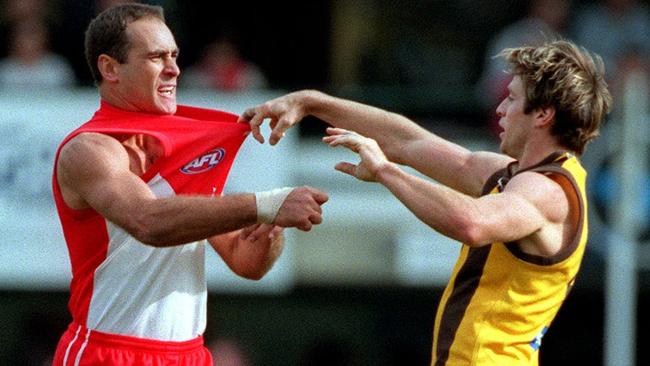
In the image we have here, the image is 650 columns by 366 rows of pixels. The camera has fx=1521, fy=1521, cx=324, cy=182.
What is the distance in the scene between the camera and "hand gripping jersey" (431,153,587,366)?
5.78m

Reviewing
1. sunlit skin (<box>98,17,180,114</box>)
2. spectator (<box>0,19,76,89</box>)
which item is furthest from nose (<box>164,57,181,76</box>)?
spectator (<box>0,19,76,89</box>)

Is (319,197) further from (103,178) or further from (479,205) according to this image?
(103,178)

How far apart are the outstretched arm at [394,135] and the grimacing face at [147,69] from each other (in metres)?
0.42

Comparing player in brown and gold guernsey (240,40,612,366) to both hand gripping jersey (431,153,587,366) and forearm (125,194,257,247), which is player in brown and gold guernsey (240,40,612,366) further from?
forearm (125,194,257,247)

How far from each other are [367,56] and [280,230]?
21.5ft

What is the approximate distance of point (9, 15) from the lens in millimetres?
12266

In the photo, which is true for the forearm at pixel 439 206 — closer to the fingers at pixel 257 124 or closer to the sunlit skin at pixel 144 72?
the fingers at pixel 257 124

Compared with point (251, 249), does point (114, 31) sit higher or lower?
higher

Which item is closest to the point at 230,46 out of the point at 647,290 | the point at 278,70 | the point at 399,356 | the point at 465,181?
the point at 278,70

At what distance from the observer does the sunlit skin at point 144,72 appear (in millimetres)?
6148

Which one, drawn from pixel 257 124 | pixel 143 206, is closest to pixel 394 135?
pixel 257 124

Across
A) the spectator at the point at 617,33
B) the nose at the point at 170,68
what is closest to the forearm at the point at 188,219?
the nose at the point at 170,68

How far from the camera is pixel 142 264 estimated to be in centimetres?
603

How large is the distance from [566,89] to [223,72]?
6.03 m
